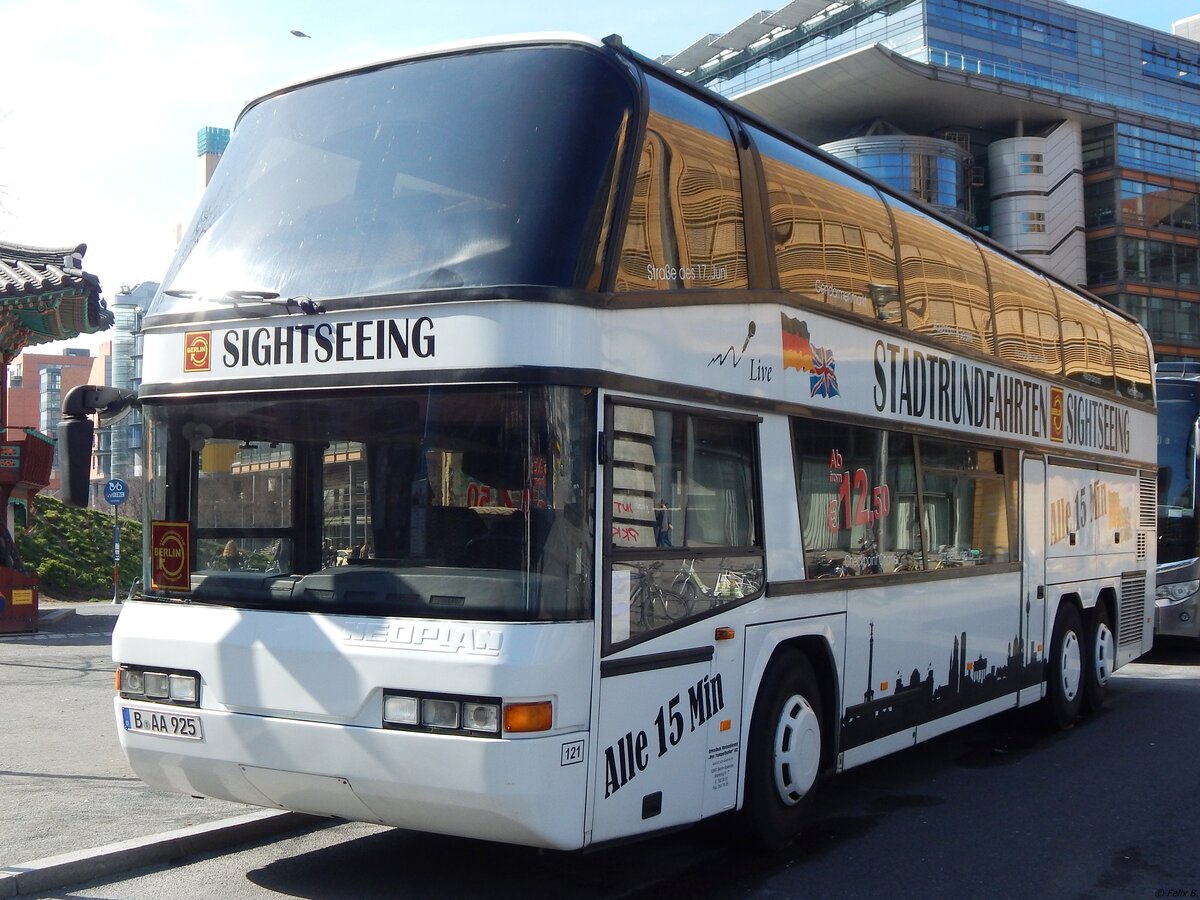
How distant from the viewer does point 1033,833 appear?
24.6 ft

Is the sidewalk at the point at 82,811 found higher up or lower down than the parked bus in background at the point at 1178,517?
lower down

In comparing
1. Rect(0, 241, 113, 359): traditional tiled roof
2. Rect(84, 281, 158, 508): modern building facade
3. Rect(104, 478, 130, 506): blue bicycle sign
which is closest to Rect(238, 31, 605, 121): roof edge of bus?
Rect(0, 241, 113, 359): traditional tiled roof

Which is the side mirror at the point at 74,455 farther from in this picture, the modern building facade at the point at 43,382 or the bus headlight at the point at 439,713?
the modern building facade at the point at 43,382

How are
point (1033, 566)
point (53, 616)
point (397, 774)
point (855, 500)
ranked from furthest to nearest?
point (53, 616)
point (1033, 566)
point (855, 500)
point (397, 774)

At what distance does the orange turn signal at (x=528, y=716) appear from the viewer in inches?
198

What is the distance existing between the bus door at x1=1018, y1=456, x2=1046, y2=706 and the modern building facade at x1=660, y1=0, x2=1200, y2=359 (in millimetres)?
59007

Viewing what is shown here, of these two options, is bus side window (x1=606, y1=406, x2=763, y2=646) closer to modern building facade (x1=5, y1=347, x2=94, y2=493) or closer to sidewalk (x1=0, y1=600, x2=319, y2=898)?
sidewalk (x1=0, y1=600, x2=319, y2=898)

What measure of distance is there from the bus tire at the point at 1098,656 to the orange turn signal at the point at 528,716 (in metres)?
8.31

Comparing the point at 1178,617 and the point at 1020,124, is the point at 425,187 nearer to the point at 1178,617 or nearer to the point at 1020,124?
the point at 1178,617

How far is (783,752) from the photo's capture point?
22.3 feet

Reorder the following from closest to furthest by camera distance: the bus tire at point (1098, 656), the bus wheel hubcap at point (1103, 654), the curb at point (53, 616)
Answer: the bus tire at point (1098, 656) → the bus wheel hubcap at point (1103, 654) → the curb at point (53, 616)

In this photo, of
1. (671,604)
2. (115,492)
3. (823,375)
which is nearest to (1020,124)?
(115,492)

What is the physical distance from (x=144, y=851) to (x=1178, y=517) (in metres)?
13.8

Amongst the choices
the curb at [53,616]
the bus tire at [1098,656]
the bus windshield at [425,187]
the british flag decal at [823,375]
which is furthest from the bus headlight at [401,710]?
the curb at [53,616]
